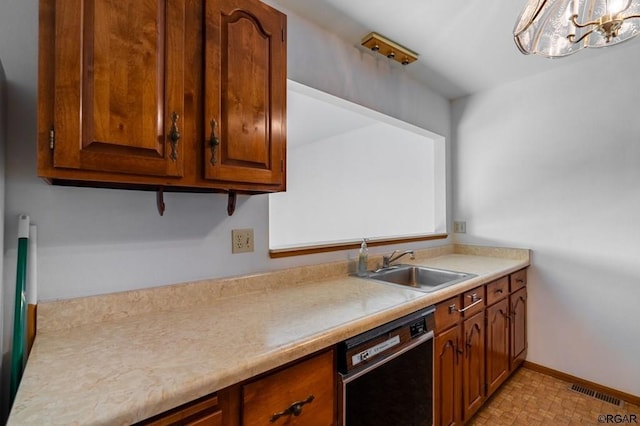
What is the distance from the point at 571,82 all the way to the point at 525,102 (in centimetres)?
30

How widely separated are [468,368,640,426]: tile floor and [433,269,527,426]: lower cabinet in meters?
0.12

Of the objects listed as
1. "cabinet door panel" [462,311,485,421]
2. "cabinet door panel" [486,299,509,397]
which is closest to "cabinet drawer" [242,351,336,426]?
"cabinet door panel" [462,311,485,421]

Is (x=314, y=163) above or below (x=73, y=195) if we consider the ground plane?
above

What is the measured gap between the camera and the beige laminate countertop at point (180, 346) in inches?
26.1

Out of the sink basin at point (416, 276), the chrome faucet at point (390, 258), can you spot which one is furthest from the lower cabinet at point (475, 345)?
the chrome faucet at point (390, 258)

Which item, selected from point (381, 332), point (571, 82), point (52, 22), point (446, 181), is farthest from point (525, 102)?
point (52, 22)

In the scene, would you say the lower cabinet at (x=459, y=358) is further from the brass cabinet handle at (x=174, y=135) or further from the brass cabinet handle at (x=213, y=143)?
the brass cabinet handle at (x=174, y=135)

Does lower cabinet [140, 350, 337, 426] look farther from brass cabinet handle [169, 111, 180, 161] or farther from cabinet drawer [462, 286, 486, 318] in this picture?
cabinet drawer [462, 286, 486, 318]

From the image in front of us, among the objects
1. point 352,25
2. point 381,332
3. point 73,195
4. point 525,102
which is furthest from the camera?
point 525,102

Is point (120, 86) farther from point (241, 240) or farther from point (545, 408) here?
point (545, 408)

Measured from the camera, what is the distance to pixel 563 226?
234 centimetres

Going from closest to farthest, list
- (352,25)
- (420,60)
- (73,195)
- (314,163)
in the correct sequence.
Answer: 1. (73,195)
2. (352,25)
3. (420,60)
4. (314,163)

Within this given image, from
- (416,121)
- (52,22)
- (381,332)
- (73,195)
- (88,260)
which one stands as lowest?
(381,332)

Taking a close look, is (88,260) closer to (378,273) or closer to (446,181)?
(378,273)
